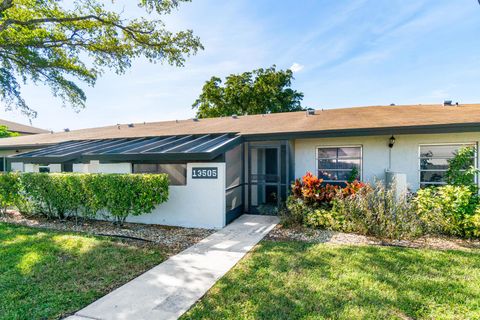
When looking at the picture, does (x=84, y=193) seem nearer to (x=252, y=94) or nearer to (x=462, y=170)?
(x=462, y=170)

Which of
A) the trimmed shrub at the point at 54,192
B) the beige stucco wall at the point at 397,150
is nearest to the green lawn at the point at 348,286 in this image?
the beige stucco wall at the point at 397,150

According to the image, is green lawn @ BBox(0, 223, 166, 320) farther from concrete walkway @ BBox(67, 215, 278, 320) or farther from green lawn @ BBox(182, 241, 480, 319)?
green lawn @ BBox(182, 241, 480, 319)

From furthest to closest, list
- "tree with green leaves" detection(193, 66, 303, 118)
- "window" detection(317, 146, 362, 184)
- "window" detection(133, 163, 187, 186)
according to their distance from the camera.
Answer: "tree with green leaves" detection(193, 66, 303, 118), "window" detection(317, 146, 362, 184), "window" detection(133, 163, 187, 186)

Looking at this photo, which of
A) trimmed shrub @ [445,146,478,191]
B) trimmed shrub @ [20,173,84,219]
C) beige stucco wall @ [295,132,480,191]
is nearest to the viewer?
trimmed shrub @ [445,146,478,191]

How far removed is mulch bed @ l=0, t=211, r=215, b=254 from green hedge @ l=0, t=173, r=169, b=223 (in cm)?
33

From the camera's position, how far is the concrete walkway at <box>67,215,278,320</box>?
11.7 feet

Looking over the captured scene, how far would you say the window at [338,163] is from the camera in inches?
361

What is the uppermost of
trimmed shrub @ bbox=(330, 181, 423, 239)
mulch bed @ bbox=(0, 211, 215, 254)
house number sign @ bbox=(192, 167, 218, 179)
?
house number sign @ bbox=(192, 167, 218, 179)

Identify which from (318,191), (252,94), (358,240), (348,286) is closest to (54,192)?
(318,191)

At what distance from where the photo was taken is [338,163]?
30.9 feet

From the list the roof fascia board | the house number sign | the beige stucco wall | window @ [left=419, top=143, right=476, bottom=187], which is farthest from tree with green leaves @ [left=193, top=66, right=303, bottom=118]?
the house number sign

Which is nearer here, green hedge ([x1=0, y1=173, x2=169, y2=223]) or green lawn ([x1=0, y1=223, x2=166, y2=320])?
green lawn ([x1=0, y1=223, x2=166, y2=320])

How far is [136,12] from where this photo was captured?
1289 cm

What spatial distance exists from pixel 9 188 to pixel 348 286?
450 inches
